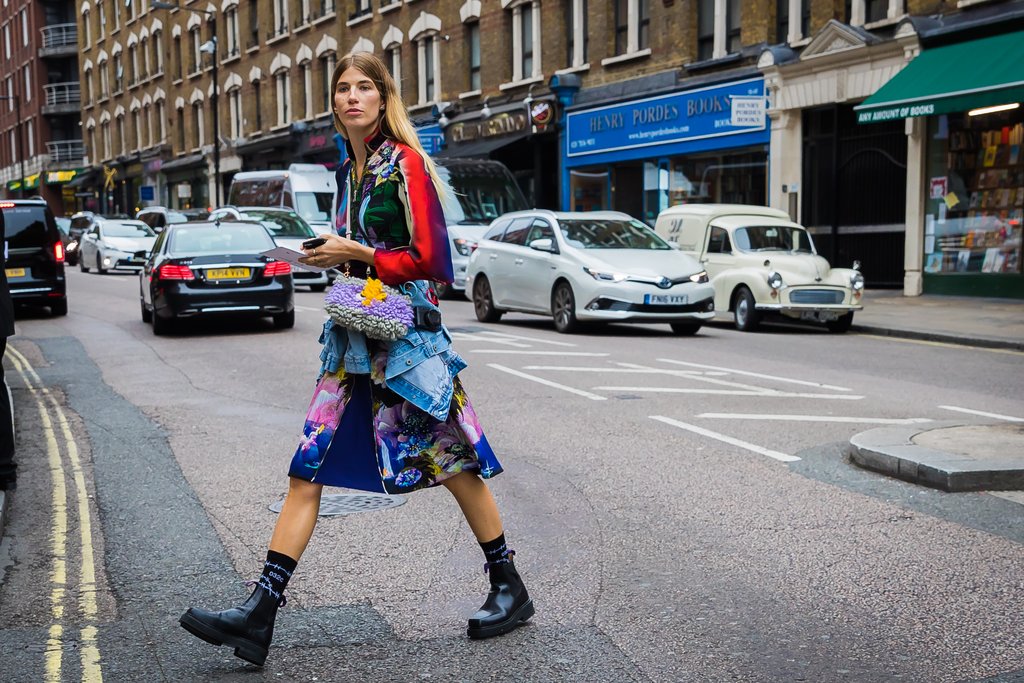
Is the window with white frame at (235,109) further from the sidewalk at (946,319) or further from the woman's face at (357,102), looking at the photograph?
the woman's face at (357,102)

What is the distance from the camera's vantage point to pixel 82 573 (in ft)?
16.8

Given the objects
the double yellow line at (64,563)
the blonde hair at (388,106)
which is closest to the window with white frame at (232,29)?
the double yellow line at (64,563)

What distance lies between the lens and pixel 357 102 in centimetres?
411

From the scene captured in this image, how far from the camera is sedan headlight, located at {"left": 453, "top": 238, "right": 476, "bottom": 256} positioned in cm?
2327

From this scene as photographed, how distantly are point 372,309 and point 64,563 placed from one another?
88.1 inches

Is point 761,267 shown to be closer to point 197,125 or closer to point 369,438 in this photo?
point 369,438

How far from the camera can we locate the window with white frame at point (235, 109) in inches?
1996

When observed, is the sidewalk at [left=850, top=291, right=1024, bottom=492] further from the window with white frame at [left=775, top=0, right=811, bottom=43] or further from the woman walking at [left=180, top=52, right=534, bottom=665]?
the window with white frame at [left=775, top=0, right=811, bottom=43]

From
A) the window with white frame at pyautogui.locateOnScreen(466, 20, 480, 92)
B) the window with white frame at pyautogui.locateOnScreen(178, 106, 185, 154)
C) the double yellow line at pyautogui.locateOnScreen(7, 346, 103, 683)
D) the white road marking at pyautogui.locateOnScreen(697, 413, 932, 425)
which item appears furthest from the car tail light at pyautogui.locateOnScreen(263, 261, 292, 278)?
the window with white frame at pyautogui.locateOnScreen(178, 106, 185, 154)

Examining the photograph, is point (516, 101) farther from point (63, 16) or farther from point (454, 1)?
point (63, 16)

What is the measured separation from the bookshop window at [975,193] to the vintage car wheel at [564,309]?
8.55 meters

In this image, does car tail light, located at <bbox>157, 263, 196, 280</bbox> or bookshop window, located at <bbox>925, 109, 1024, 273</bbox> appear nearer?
car tail light, located at <bbox>157, 263, 196, 280</bbox>

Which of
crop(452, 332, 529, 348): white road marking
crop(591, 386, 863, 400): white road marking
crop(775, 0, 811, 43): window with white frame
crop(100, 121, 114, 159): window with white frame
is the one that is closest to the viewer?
crop(591, 386, 863, 400): white road marking

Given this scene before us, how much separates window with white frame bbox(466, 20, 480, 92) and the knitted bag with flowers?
3245 centimetres
